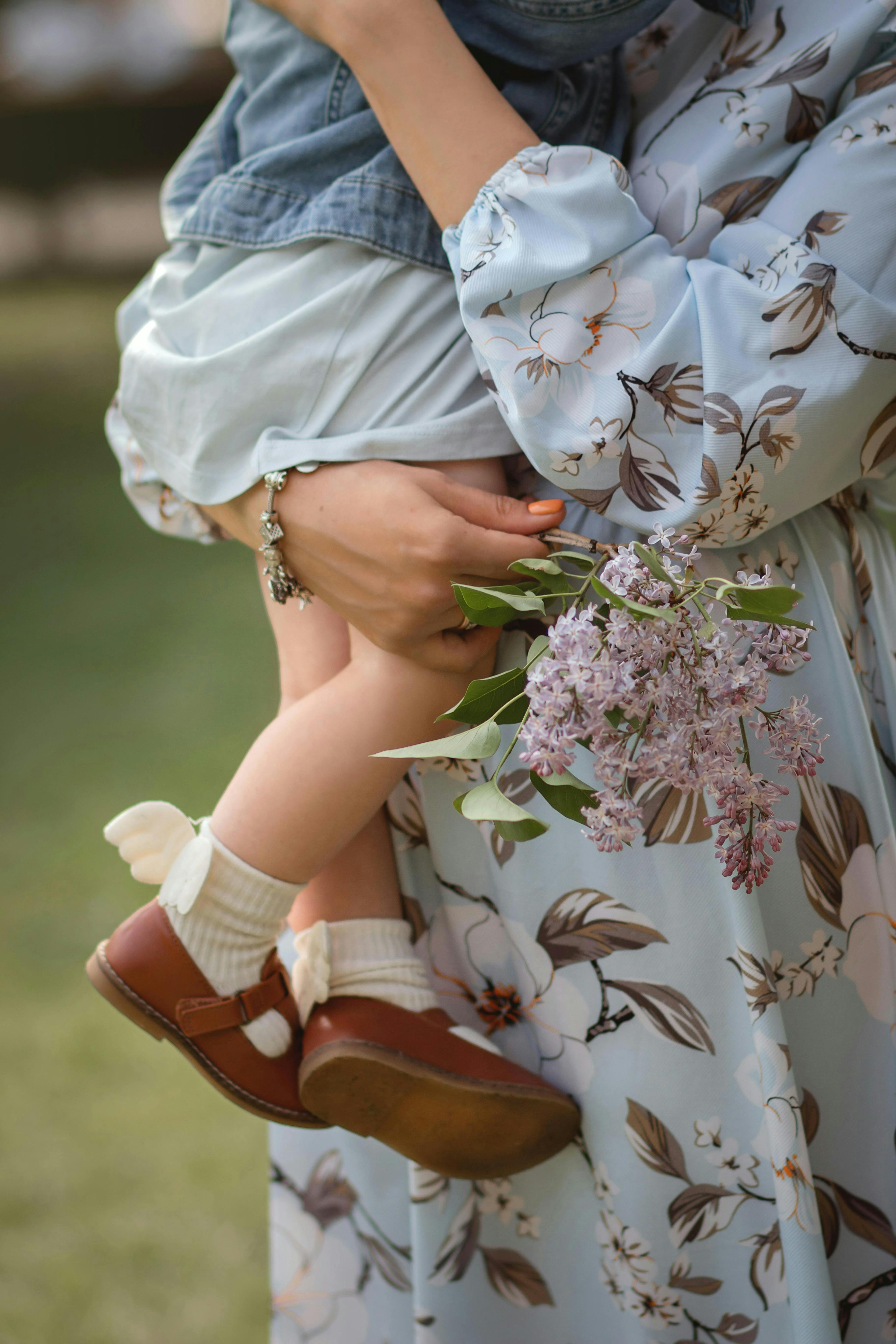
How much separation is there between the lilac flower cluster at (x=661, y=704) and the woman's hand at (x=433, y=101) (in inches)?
11.0

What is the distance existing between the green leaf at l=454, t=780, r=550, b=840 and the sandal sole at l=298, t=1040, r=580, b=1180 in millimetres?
290

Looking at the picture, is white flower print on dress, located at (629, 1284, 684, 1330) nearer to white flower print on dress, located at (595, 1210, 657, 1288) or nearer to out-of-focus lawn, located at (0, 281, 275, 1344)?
white flower print on dress, located at (595, 1210, 657, 1288)

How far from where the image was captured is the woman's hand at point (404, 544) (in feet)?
2.10

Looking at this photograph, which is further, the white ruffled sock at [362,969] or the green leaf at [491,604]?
the white ruffled sock at [362,969]

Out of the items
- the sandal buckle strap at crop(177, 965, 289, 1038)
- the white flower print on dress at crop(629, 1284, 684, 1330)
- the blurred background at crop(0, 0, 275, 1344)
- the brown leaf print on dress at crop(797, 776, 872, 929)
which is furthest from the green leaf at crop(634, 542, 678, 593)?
the blurred background at crop(0, 0, 275, 1344)

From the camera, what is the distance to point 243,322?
722mm

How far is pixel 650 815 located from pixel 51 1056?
1322 millimetres

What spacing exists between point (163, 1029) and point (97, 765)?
175 centimetres

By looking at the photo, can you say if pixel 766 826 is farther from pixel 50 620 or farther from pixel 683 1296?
pixel 50 620

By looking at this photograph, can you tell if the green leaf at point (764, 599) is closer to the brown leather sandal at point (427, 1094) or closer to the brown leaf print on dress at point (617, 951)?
the brown leaf print on dress at point (617, 951)

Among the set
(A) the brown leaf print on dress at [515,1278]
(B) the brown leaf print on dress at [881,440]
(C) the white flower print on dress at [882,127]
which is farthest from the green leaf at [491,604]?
(A) the brown leaf print on dress at [515,1278]

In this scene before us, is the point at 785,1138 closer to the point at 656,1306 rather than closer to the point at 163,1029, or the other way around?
the point at 656,1306

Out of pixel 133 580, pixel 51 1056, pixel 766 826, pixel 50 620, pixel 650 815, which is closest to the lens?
pixel 766 826

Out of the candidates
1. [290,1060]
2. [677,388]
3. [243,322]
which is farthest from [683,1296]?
Result: [243,322]
